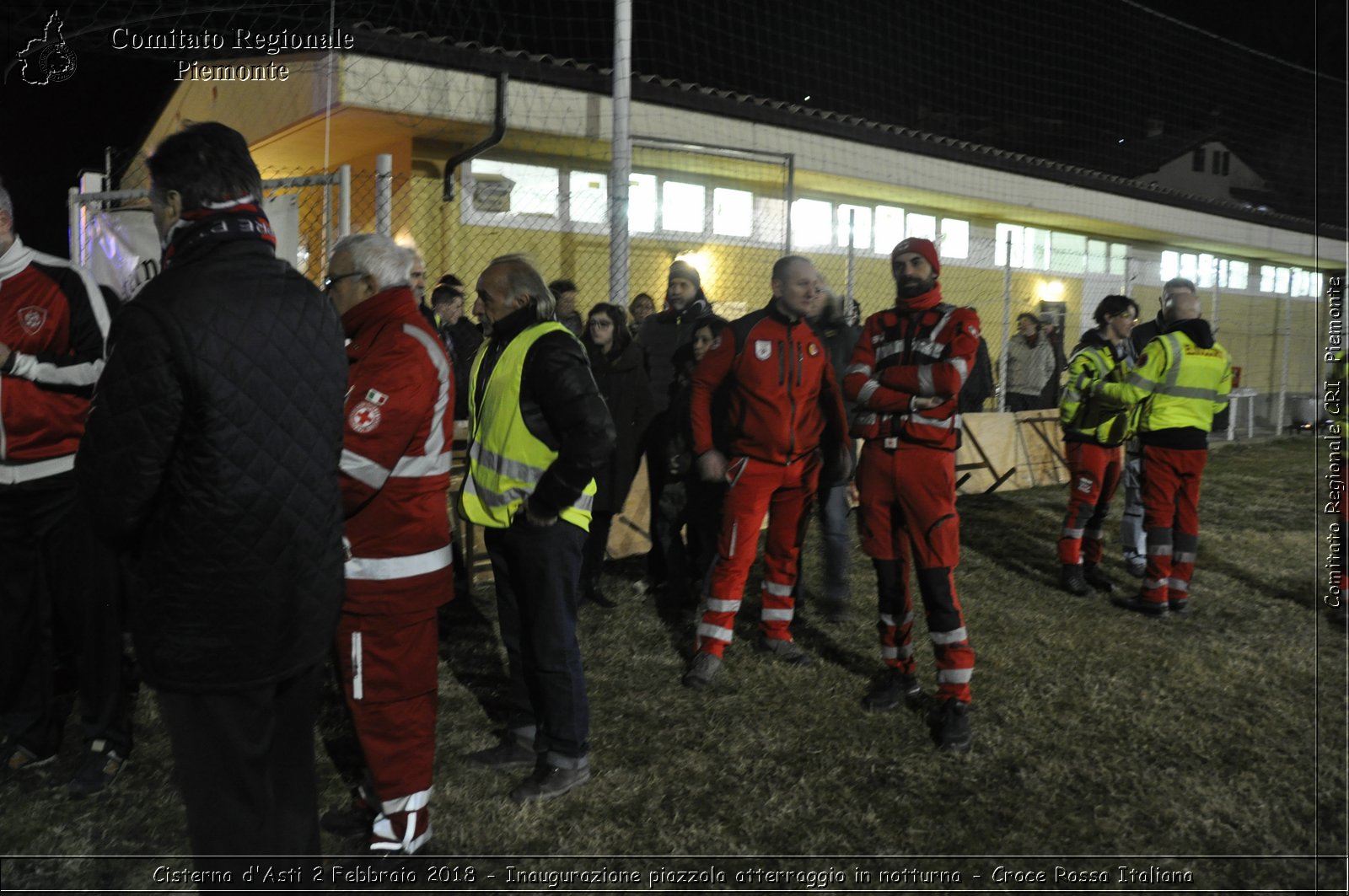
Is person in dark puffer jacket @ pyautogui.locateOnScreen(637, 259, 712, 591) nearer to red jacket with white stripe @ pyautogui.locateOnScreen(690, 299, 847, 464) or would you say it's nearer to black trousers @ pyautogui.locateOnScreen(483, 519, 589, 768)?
red jacket with white stripe @ pyautogui.locateOnScreen(690, 299, 847, 464)

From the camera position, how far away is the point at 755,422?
5.02 m

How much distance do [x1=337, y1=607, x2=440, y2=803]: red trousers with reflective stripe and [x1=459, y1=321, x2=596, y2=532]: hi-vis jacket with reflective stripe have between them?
21.5 inches

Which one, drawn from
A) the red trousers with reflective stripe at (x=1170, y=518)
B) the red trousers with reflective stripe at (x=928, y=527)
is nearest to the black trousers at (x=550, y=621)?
the red trousers with reflective stripe at (x=928, y=527)

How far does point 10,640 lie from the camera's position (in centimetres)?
395

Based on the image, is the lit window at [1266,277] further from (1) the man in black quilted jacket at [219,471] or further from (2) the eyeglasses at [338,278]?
(1) the man in black quilted jacket at [219,471]

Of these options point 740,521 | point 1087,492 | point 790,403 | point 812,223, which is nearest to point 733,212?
point 812,223

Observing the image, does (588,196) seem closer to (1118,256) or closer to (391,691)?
(391,691)

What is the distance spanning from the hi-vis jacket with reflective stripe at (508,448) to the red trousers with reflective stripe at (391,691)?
1.79 feet

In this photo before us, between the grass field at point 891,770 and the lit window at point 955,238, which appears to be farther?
the lit window at point 955,238

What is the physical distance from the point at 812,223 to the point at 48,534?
1340cm

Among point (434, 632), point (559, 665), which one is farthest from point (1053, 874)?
point (434, 632)

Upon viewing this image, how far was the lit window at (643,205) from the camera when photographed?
13.3 meters

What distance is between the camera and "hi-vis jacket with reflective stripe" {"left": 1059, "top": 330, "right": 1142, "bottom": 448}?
689cm

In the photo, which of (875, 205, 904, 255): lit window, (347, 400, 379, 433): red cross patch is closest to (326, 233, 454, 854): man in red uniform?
(347, 400, 379, 433): red cross patch
